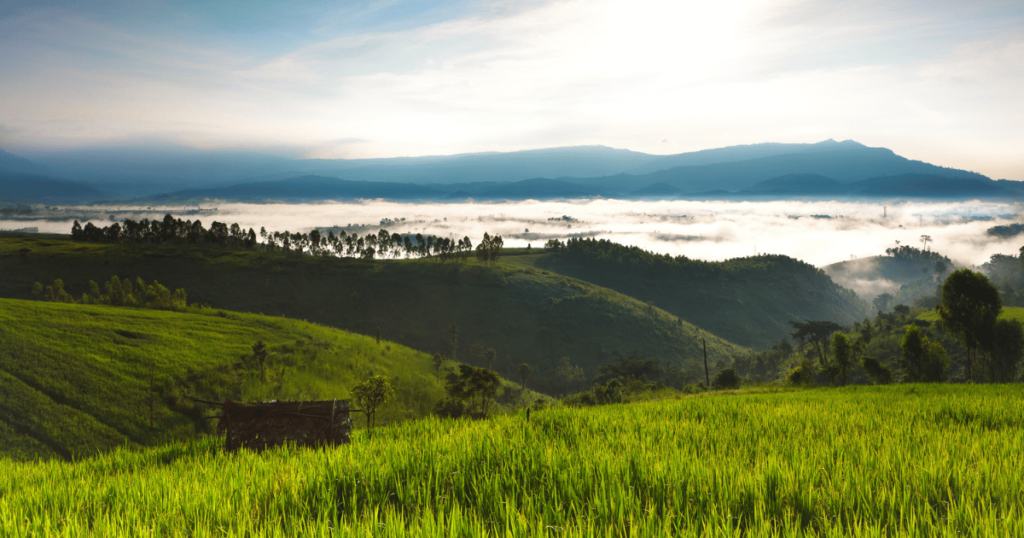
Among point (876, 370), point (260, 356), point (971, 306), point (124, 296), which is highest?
point (971, 306)

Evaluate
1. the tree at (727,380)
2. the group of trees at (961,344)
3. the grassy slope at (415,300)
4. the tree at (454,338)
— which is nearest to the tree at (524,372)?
the grassy slope at (415,300)

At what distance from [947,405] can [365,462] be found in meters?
16.0

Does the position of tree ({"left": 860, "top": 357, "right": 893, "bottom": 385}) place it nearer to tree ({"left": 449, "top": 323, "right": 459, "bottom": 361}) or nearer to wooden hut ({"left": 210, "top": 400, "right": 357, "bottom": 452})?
wooden hut ({"left": 210, "top": 400, "right": 357, "bottom": 452})

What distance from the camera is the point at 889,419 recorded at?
35.4ft

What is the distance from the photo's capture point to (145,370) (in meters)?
75.0

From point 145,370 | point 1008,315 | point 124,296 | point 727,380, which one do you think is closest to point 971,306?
point 727,380

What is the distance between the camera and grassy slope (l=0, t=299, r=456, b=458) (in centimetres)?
5934

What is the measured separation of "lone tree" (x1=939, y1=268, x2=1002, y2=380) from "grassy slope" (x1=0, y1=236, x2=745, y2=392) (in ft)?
331

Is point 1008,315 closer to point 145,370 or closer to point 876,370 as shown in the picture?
point 876,370

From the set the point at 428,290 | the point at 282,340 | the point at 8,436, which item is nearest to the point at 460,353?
the point at 428,290

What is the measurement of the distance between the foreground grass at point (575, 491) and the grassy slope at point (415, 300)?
137m

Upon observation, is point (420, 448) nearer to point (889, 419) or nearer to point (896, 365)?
point (889, 419)

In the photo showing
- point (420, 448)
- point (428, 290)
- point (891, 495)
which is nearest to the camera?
point (891, 495)

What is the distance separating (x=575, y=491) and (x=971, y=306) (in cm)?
6402
